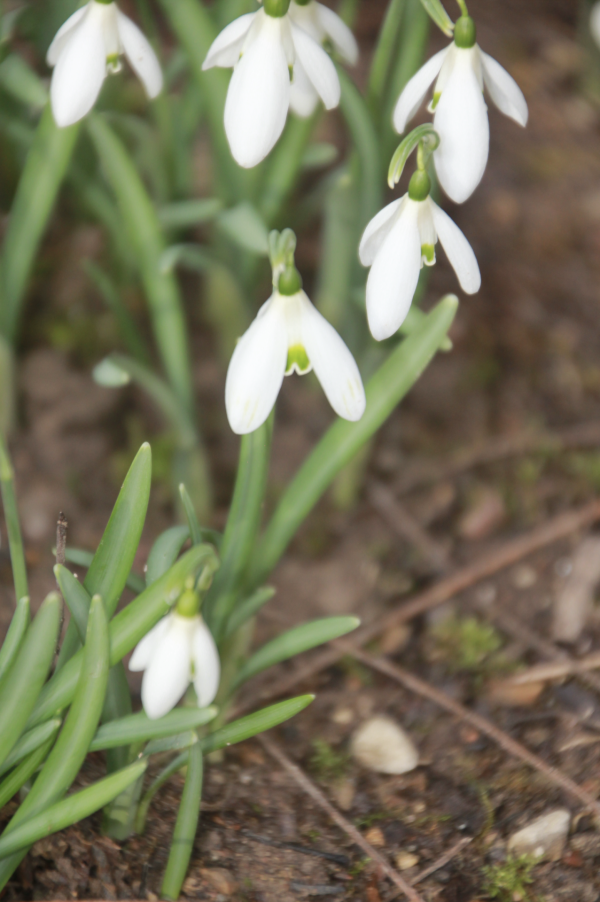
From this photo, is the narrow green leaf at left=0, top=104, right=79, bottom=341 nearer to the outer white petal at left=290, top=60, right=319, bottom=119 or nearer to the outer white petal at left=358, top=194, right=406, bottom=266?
the outer white petal at left=290, top=60, right=319, bottom=119

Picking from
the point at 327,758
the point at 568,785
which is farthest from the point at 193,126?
the point at 568,785

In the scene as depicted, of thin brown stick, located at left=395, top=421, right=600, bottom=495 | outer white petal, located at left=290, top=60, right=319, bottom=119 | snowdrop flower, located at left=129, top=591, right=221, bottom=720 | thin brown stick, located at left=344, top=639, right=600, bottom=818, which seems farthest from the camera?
thin brown stick, located at left=395, top=421, right=600, bottom=495

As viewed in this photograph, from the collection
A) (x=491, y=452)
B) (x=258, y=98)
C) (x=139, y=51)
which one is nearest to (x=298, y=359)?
(x=258, y=98)

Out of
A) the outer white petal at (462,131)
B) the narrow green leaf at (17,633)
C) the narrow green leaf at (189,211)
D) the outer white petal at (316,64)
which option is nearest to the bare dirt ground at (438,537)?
the narrow green leaf at (17,633)

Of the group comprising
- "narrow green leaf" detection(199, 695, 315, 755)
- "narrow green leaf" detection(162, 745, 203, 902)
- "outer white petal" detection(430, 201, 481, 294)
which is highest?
"outer white petal" detection(430, 201, 481, 294)

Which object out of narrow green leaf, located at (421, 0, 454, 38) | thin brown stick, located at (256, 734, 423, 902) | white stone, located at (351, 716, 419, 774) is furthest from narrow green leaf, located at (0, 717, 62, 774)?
narrow green leaf, located at (421, 0, 454, 38)

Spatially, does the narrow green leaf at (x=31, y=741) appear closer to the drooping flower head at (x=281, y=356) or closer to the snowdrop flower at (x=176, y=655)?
the snowdrop flower at (x=176, y=655)

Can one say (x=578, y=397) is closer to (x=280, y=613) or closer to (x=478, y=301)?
(x=478, y=301)
